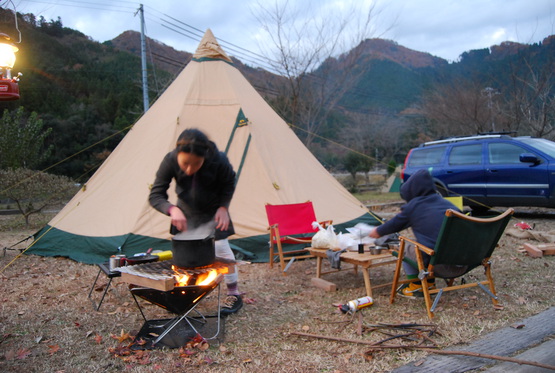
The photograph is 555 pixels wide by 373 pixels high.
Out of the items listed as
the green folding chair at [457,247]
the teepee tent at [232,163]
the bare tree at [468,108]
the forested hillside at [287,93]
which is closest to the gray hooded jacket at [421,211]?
the green folding chair at [457,247]

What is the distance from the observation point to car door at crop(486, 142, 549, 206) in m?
7.39

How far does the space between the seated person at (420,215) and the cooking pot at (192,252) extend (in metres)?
1.58

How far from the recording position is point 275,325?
3453 millimetres

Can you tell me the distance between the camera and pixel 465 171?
8.42 meters

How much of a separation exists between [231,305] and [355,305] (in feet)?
3.55

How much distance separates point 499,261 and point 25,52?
22673 millimetres

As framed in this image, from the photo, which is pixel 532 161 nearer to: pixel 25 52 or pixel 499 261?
pixel 499 261

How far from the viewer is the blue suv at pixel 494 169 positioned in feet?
24.3

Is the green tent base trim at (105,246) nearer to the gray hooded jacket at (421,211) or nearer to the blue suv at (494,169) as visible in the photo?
the gray hooded jacket at (421,211)

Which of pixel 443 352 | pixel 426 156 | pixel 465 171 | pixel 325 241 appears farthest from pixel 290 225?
pixel 426 156

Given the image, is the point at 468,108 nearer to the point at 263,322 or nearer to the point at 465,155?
the point at 465,155

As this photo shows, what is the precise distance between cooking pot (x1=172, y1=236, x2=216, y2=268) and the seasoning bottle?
4.39 ft

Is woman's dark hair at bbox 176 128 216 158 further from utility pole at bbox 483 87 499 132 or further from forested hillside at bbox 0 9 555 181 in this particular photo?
utility pole at bbox 483 87 499 132

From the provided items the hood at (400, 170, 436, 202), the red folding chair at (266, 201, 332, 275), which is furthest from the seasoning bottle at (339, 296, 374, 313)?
the red folding chair at (266, 201, 332, 275)
